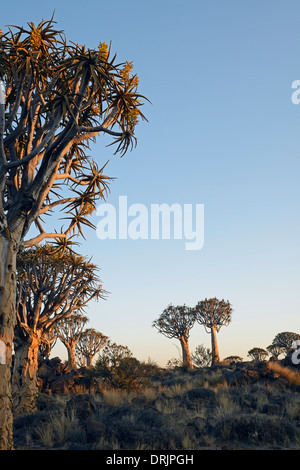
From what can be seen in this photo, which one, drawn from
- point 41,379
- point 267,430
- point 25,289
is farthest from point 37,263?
point 267,430

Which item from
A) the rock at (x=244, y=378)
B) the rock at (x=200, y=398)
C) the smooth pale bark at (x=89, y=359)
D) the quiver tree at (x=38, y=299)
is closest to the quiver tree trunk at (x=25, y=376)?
the quiver tree at (x=38, y=299)

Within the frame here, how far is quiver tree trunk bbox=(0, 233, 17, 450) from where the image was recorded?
23.1 feet

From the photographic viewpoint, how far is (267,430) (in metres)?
8.78

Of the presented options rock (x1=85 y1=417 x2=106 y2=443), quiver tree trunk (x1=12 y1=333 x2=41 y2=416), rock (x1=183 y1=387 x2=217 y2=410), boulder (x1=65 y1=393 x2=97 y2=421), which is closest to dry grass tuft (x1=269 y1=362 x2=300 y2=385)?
rock (x1=183 y1=387 x2=217 y2=410)

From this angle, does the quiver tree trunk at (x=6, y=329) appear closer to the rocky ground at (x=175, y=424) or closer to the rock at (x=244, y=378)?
the rocky ground at (x=175, y=424)

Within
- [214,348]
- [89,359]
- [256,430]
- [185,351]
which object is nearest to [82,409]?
[256,430]

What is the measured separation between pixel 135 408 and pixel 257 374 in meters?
7.81

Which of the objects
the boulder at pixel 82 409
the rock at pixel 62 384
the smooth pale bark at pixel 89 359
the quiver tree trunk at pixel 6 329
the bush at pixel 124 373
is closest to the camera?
the quiver tree trunk at pixel 6 329

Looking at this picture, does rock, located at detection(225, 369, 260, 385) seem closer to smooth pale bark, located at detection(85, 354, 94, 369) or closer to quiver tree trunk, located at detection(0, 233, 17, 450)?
quiver tree trunk, located at detection(0, 233, 17, 450)

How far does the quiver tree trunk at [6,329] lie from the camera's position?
7.03 metres

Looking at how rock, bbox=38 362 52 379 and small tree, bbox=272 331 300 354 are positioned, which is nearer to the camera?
rock, bbox=38 362 52 379

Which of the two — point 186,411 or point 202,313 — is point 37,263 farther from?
point 202,313
